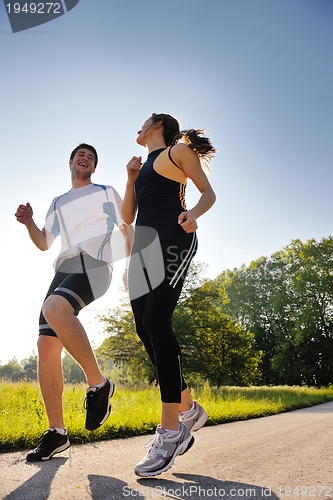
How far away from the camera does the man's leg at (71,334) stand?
296 centimetres

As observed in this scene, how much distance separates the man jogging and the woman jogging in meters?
0.33

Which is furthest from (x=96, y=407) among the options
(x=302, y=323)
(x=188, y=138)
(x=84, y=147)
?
(x=302, y=323)

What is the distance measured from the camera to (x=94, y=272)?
328 cm

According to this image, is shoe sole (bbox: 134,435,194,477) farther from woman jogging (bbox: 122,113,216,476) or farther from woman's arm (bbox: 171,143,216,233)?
woman's arm (bbox: 171,143,216,233)

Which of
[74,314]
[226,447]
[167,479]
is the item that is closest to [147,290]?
[74,314]

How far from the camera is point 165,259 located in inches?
110

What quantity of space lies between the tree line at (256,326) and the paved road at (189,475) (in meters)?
22.6

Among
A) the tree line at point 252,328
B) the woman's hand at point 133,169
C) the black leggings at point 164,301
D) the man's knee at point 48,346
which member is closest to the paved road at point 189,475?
the black leggings at point 164,301

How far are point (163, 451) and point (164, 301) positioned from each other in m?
0.84

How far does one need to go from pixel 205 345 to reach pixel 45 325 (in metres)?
23.9

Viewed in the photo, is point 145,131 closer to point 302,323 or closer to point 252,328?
point 302,323

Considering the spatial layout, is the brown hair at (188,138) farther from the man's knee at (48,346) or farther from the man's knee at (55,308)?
the man's knee at (48,346)

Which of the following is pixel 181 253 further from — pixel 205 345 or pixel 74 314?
pixel 205 345

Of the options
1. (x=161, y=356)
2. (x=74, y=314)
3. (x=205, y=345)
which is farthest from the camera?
(x=205, y=345)
